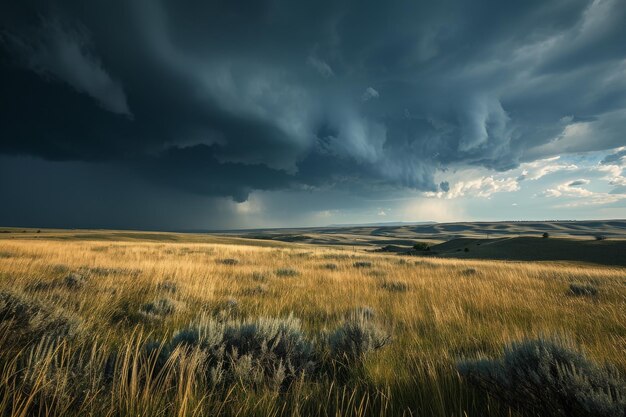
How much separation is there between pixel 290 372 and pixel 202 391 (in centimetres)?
81

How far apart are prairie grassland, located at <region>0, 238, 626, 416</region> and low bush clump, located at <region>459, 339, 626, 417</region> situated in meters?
0.14

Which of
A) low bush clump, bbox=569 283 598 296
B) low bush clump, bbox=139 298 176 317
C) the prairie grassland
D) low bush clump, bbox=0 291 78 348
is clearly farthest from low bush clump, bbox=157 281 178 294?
low bush clump, bbox=569 283 598 296

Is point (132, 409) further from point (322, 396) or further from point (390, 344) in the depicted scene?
point (390, 344)

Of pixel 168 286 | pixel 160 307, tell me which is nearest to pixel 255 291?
pixel 168 286

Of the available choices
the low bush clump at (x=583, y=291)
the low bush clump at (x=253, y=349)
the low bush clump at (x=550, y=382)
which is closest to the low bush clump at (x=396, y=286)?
the low bush clump at (x=583, y=291)

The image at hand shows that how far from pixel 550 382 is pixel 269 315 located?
3990 millimetres

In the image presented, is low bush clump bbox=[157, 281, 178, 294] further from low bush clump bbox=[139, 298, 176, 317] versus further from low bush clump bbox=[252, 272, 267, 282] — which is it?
low bush clump bbox=[252, 272, 267, 282]

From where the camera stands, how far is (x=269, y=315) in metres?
5.10

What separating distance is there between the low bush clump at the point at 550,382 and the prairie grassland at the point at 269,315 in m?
0.14

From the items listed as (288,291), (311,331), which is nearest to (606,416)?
(311,331)

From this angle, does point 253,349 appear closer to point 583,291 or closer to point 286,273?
point 286,273

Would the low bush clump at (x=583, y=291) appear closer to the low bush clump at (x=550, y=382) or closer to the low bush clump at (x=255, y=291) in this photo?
the low bush clump at (x=550, y=382)

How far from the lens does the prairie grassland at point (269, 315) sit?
1.95m

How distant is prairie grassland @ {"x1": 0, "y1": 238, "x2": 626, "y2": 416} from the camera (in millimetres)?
1945
